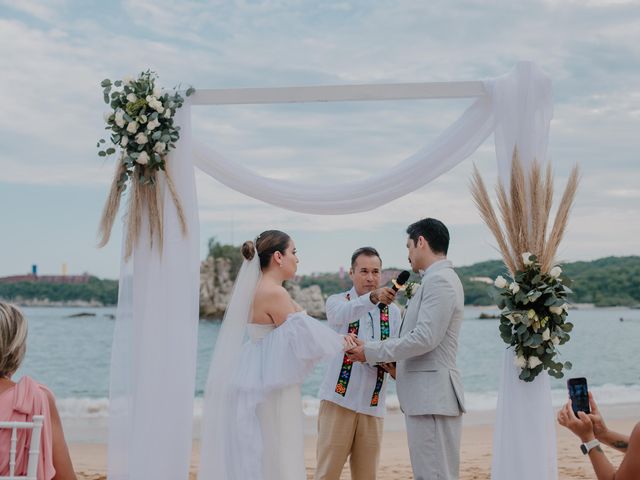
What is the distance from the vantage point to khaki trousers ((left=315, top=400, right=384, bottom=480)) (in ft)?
15.4

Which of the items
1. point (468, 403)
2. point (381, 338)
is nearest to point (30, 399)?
point (381, 338)

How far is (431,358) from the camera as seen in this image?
4328mm

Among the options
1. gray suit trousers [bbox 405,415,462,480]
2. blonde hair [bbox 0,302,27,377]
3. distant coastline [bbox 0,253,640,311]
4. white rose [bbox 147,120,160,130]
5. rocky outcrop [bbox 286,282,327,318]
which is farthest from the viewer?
rocky outcrop [bbox 286,282,327,318]

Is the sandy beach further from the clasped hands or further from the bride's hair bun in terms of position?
the bride's hair bun

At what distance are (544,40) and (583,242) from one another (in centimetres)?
682

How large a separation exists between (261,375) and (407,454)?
5740 millimetres

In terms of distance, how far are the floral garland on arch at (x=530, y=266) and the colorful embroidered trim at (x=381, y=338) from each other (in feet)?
2.31

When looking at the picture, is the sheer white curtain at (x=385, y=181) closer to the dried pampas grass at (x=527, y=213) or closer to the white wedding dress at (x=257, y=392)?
the dried pampas grass at (x=527, y=213)

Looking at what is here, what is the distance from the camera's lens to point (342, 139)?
90.6ft

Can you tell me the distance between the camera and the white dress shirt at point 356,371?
15.3 feet

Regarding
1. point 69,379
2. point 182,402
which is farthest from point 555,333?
point 69,379

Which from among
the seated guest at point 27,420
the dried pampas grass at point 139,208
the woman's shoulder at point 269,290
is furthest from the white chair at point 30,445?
the dried pampas grass at point 139,208

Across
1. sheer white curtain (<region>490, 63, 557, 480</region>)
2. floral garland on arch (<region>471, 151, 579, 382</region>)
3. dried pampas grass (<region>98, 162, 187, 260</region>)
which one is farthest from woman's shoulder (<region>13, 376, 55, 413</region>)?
sheer white curtain (<region>490, 63, 557, 480</region>)

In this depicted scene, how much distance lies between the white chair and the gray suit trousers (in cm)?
213
